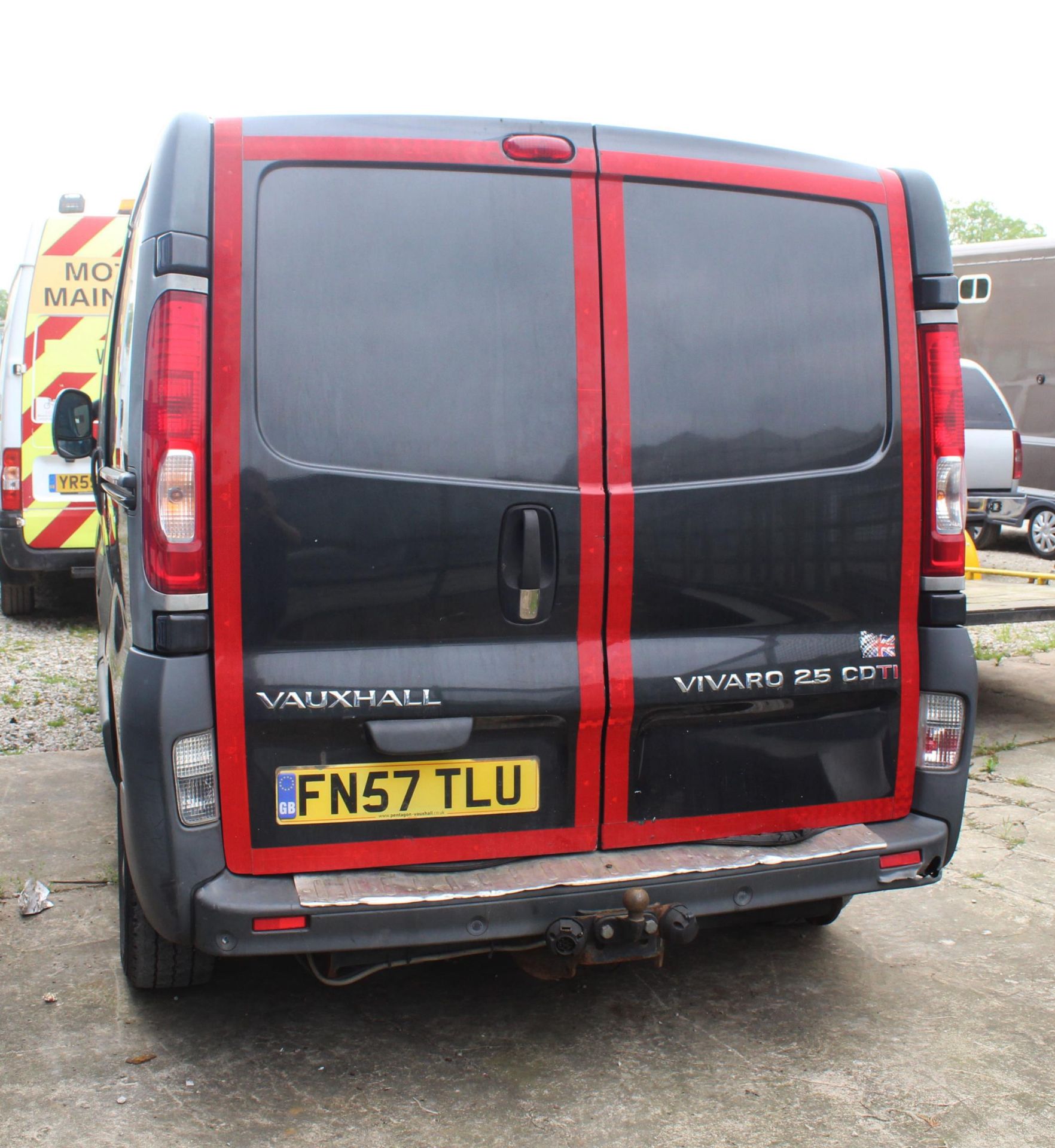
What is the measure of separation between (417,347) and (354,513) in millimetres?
411

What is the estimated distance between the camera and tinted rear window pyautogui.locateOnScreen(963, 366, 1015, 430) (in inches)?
472

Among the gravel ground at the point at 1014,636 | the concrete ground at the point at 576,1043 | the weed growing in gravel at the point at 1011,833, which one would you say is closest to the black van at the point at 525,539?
the concrete ground at the point at 576,1043

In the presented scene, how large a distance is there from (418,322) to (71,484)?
263 inches

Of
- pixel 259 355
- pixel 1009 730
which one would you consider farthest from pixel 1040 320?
pixel 259 355

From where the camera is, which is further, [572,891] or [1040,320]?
[1040,320]

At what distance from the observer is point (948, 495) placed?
322 cm

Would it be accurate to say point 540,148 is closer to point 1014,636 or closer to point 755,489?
point 755,489

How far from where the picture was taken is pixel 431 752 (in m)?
2.86

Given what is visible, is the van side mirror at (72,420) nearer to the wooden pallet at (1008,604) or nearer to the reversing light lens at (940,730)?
the reversing light lens at (940,730)

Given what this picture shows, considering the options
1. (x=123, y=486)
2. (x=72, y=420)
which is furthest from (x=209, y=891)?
(x=72, y=420)

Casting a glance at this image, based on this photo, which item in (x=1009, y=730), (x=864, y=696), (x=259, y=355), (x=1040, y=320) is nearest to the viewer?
A: (x=259, y=355)

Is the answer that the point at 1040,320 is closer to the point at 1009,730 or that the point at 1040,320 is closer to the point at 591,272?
the point at 1009,730

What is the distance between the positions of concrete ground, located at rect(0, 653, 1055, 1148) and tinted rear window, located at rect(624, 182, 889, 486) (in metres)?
1.49

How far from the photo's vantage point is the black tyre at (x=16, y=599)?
30.8 ft
